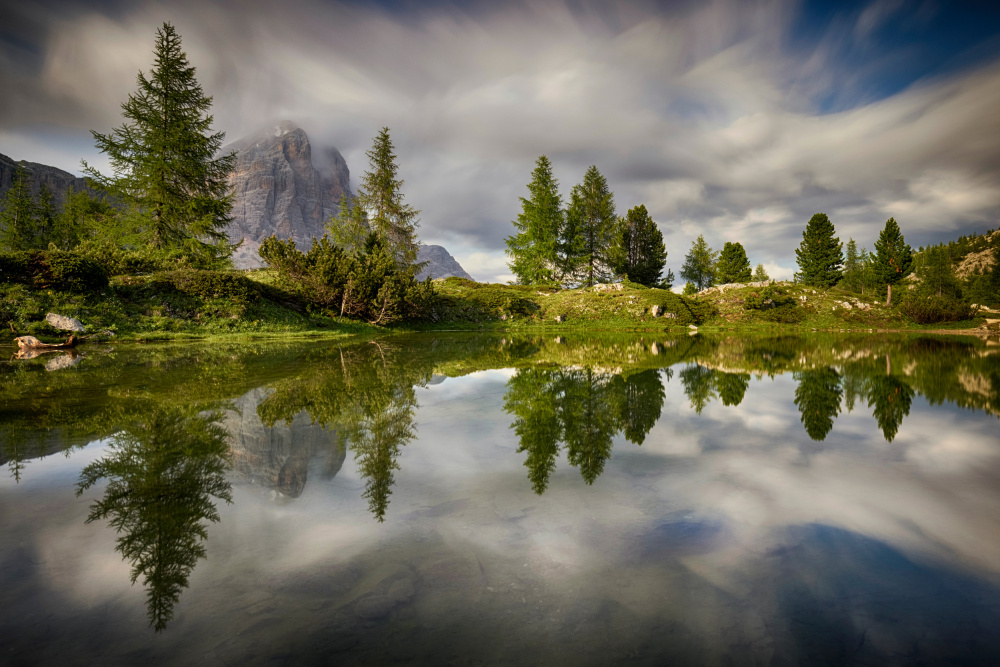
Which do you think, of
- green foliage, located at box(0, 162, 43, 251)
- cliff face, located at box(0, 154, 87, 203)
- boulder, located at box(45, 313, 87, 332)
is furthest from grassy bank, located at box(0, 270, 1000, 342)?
cliff face, located at box(0, 154, 87, 203)

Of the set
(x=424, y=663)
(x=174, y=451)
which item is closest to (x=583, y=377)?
(x=174, y=451)

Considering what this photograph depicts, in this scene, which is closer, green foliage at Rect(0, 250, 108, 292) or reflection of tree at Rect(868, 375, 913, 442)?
reflection of tree at Rect(868, 375, 913, 442)

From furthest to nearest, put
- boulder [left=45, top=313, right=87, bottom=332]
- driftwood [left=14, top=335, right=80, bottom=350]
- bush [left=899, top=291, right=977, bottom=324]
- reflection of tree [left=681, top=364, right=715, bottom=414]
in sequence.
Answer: bush [left=899, top=291, right=977, bottom=324] < boulder [left=45, top=313, right=87, bottom=332] < driftwood [left=14, top=335, right=80, bottom=350] < reflection of tree [left=681, top=364, right=715, bottom=414]

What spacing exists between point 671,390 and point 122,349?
18.2 m

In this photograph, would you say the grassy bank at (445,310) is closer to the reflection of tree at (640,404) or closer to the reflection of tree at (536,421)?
the reflection of tree at (536,421)

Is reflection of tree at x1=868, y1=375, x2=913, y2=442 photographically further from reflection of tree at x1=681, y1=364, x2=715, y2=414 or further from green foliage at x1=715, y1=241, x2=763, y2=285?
green foliage at x1=715, y1=241, x2=763, y2=285

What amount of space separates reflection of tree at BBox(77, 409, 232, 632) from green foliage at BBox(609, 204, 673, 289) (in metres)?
59.4

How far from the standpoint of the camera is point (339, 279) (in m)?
26.1

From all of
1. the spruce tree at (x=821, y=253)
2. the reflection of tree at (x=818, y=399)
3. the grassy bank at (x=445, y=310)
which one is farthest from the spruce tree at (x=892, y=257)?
the reflection of tree at (x=818, y=399)

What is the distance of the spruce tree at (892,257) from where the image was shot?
52.2 m

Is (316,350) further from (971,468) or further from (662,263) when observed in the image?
(662,263)

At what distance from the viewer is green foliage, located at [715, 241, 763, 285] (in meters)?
66.4

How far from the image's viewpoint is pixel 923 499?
379 cm

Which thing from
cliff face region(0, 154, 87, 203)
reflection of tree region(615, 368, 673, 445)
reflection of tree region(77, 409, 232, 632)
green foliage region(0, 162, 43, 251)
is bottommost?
reflection of tree region(77, 409, 232, 632)
